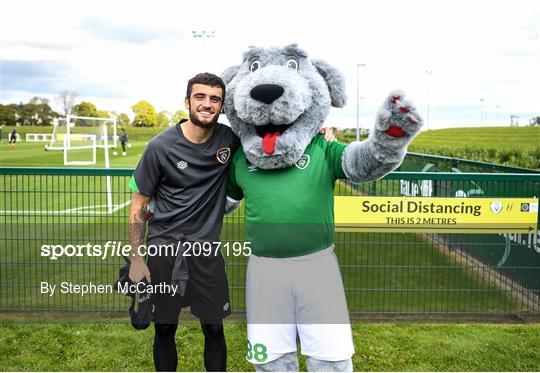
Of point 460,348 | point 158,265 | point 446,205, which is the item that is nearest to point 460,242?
point 446,205

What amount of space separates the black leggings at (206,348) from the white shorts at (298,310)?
37cm

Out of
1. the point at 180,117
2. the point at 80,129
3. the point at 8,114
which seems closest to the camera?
the point at 180,117

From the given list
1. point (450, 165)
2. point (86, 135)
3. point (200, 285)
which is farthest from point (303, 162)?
point (86, 135)

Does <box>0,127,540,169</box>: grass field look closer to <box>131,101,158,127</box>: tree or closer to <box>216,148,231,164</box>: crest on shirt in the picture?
<box>216,148,231,164</box>: crest on shirt

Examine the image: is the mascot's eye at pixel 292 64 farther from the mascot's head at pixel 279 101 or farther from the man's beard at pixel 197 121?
the man's beard at pixel 197 121

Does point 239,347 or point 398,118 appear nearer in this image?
point 398,118

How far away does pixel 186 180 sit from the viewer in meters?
3.00

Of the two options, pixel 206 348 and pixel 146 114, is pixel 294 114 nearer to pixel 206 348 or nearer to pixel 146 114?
pixel 206 348

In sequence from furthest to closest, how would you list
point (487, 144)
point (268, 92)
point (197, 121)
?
1. point (487, 144)
2. point (197, 121)
3. point (268, 92)

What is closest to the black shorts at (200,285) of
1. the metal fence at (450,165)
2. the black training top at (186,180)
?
the black training top at (186,180)

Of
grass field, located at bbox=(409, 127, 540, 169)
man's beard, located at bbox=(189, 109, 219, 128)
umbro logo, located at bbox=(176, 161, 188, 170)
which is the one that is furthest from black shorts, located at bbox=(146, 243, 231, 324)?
grass field, located at bbox=(409, 127, 540, 169)

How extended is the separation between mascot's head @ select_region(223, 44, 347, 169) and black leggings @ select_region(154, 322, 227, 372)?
3.49 ft

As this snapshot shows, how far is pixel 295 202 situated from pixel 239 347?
2088 mm

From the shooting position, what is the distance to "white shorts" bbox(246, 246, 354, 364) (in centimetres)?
288
